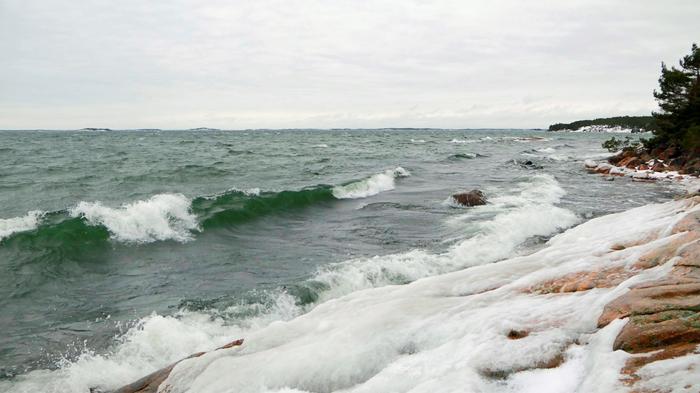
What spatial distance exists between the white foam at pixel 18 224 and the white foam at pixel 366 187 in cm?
1292

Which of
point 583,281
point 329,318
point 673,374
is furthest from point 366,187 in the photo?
point 673,374

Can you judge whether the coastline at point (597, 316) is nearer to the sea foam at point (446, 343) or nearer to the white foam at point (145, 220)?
the sea foam at point (446, 343)

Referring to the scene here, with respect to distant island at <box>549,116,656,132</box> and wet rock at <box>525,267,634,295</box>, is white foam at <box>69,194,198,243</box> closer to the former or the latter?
wet rock at <box>525,267,634,295</box>

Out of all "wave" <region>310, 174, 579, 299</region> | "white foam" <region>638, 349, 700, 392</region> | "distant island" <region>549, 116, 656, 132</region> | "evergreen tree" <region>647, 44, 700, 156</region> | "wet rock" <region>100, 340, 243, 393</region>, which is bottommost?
"wet rock" <region>100, 340, 243, 393</region>

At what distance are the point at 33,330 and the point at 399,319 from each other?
7.42 meters

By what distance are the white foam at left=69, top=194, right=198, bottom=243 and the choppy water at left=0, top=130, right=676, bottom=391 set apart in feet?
0.21

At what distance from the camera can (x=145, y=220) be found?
17.7 m

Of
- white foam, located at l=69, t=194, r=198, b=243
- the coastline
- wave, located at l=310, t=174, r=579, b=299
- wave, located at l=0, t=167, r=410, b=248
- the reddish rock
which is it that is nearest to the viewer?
the coastline

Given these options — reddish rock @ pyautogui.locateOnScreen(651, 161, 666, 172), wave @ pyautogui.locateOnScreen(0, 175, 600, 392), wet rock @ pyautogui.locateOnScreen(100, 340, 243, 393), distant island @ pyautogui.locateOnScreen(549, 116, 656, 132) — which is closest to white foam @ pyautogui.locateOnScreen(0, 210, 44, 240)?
wave @ pyautogui.locateOnScreen(0, 175, 600, 392)

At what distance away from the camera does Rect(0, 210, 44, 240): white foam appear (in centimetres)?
1591

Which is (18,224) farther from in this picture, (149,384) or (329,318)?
(329,318)

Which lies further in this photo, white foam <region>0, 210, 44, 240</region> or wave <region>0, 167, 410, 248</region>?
wave <region>0, 167, 410, 248</region>

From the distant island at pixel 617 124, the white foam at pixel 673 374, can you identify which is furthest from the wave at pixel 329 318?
the distant island at pixel 617 124

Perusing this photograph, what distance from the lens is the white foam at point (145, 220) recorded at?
55.1 ft
